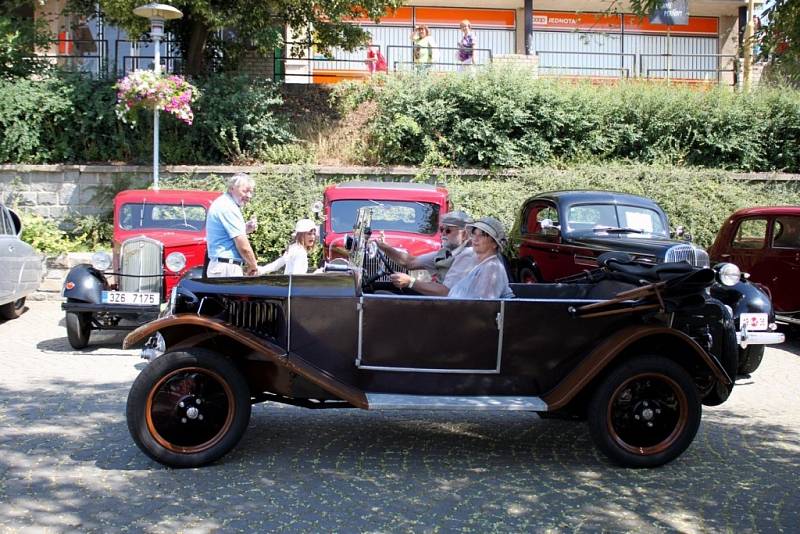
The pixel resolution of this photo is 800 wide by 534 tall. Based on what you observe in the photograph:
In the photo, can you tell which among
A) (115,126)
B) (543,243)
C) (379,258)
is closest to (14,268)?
(115,126)

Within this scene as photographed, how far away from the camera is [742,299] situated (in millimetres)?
8609

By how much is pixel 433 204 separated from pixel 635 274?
536 cm

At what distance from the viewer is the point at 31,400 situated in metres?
7.07

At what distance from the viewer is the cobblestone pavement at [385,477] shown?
4.67 meters

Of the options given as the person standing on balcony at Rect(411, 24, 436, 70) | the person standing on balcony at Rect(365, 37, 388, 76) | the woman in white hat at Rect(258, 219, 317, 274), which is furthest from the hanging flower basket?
the woman in white hat at Rect(258, 219, 317, 274)

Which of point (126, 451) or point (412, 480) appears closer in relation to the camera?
point (412, 480)

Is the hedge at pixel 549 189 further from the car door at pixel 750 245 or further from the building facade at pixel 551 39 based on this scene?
the building facade at pixel 551 39

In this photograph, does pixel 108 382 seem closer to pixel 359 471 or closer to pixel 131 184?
pixel 359 471

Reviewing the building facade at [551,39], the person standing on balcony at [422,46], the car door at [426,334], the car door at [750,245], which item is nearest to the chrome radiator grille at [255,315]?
the car door at [426,334]

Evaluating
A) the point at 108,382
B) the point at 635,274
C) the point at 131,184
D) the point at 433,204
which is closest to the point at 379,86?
the point at 131,184

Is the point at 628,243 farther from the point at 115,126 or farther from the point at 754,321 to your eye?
the point at 115,126

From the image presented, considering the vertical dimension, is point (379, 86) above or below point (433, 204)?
above

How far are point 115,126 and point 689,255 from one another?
11.1 meters

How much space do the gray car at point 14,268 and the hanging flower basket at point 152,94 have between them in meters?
3.48
